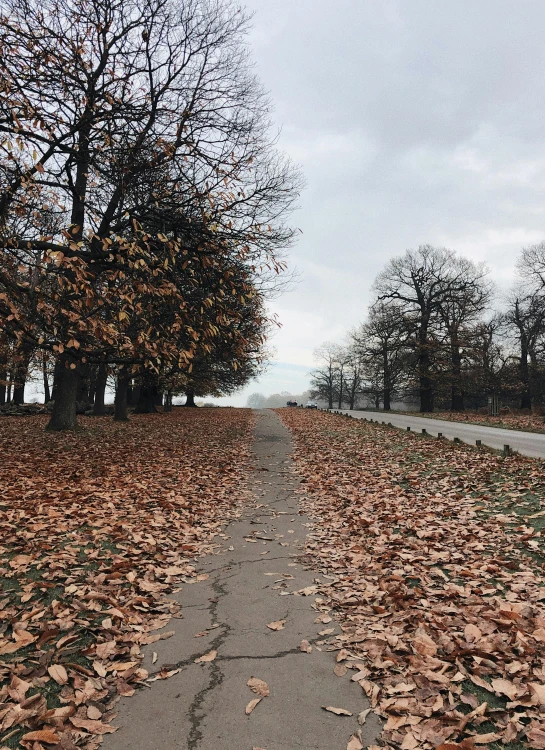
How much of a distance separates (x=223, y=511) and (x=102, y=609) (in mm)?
3677

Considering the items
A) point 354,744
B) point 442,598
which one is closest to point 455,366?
point 442,598

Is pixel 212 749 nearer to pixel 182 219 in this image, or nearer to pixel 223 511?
pixel 223 511

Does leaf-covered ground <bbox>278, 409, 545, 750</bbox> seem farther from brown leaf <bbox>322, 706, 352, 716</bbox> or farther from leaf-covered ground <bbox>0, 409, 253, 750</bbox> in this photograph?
leaf-covered ground <bbox>0, 409, 253, 750</bbox>

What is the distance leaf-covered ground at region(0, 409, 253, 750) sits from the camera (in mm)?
2914

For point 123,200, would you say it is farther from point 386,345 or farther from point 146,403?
point 386,345

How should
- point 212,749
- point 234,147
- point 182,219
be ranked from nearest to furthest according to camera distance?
1. point 212,749
2. point 182,219
3. point 234,147

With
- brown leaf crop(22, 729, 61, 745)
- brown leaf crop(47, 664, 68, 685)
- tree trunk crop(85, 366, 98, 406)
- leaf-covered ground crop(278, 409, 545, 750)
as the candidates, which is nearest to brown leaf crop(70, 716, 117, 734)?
brown leaf crop(22, 729, 61, 745)

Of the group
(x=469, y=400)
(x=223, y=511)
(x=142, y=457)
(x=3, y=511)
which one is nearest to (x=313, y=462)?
(x=142, y=457)

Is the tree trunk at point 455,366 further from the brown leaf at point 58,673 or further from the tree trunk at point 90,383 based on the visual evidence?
the brown leaf at point 58,673

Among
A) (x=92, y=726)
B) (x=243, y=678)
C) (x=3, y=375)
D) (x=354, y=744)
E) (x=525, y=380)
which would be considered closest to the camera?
(x=354, y=744)

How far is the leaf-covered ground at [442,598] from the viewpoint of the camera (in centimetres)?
272

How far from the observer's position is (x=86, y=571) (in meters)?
4.87

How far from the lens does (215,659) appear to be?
339 centimetres

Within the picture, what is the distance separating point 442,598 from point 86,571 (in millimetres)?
3599
